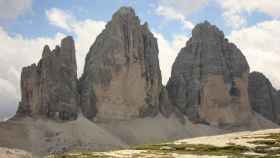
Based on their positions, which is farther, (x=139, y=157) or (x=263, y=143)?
(x=263, y=143)

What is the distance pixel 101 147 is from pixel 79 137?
9.96 metres

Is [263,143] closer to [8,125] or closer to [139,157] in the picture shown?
[139,157]

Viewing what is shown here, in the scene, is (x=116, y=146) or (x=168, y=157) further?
(x=116, y=146)

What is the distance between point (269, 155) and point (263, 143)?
1147 cm

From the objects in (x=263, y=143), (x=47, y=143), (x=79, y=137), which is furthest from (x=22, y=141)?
(x=263, y=143)

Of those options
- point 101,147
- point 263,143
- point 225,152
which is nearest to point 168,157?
point 225,152

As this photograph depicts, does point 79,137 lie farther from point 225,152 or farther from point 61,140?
point 225,152

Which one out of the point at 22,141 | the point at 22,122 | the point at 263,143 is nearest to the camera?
the point at 263,143

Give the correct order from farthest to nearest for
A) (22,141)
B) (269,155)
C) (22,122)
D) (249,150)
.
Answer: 1. (22,122)
2. (22,141)
3. (249,150)
4. (269,155)

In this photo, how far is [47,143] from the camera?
18588cm

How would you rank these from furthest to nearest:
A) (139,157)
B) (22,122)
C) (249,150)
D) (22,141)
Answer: (22,122)
(22,141)
(249,150)
(139,157)

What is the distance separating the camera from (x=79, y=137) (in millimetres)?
192375

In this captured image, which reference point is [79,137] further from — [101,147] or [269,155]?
[269,155]

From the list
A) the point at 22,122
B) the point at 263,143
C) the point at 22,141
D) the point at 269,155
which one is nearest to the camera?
the point at 269,155
